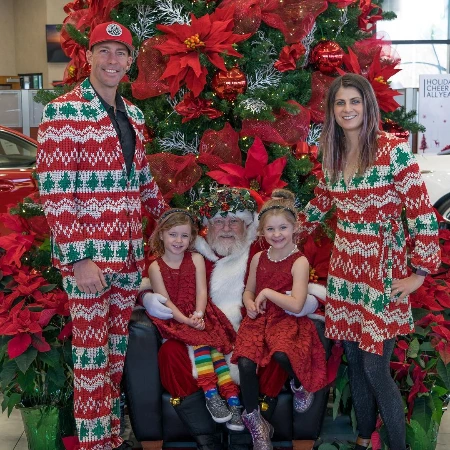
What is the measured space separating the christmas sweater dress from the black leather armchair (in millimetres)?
347

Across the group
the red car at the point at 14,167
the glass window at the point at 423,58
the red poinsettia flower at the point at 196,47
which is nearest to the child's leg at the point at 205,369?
the red poinsettia flower at the point at 196,47

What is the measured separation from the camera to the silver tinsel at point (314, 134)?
372 centimetres

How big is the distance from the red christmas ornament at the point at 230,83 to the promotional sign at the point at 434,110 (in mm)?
4303

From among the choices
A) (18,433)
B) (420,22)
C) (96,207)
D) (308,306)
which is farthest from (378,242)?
(420,22)

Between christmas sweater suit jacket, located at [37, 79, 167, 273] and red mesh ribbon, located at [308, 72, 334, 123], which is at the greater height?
red mesh ribbon, located at [308, 72, 334, 123]

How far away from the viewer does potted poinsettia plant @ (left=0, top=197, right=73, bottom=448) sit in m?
2.94

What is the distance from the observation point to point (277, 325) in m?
2.93

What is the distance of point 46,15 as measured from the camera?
537 inches

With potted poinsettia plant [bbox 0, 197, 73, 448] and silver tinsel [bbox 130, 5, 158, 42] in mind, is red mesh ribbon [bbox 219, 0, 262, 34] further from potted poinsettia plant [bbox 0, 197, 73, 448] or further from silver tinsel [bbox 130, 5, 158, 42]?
potted poinsettia plant [bbox 0, 197, 73, 448]

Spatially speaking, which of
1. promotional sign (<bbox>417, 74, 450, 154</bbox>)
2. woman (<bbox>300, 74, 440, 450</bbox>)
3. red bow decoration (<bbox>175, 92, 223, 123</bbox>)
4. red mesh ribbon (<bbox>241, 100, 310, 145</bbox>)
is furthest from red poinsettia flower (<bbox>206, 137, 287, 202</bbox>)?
promotional sign (<bbox>417, 74, 450, 154</bbox>)

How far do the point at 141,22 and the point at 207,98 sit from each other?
1.68 feet

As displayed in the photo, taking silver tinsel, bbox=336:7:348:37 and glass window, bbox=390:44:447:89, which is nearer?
silver tinsel, bbox=336:7:348:37

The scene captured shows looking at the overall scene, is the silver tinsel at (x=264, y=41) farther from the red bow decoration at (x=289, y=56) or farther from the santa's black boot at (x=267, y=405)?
the santa's black boot at (x=267, y=405)

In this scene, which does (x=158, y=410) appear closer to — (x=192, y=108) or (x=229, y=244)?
(x=229, y=244)
